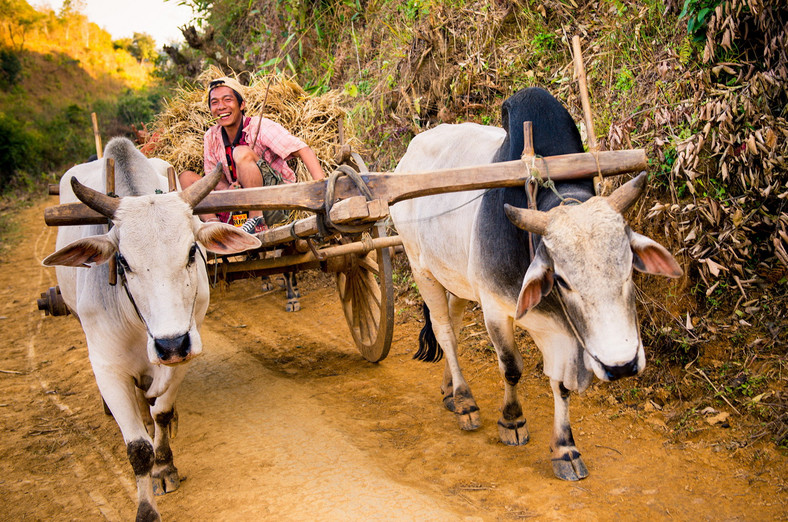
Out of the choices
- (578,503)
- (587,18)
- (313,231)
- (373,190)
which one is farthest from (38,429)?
(587,18)

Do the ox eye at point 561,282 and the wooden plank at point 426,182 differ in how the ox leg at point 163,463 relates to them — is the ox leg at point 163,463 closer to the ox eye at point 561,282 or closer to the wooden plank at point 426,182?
the wooden plank at point 426,182

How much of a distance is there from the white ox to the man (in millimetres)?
1093

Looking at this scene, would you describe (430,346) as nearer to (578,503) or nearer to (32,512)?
(578,503)

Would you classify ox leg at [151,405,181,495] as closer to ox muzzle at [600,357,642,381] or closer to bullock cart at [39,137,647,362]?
bullock cart at [39,137,647,362]

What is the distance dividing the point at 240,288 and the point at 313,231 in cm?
481

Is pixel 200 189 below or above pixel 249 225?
above

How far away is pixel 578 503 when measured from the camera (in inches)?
117

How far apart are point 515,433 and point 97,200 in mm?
2545

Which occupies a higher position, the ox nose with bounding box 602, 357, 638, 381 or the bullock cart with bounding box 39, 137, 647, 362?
the bullock cart with bounding box 39, 137, 647, 362

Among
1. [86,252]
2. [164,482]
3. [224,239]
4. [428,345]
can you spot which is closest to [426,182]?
[224,239]

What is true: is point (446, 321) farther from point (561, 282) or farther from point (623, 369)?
point (623, 369)

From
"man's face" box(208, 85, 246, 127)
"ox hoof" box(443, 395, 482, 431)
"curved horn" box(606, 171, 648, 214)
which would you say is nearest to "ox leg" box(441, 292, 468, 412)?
"ox hoof" box(443, 395, 482, 431)

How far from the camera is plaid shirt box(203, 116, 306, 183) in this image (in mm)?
4828

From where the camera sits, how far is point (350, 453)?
12.0 feet
